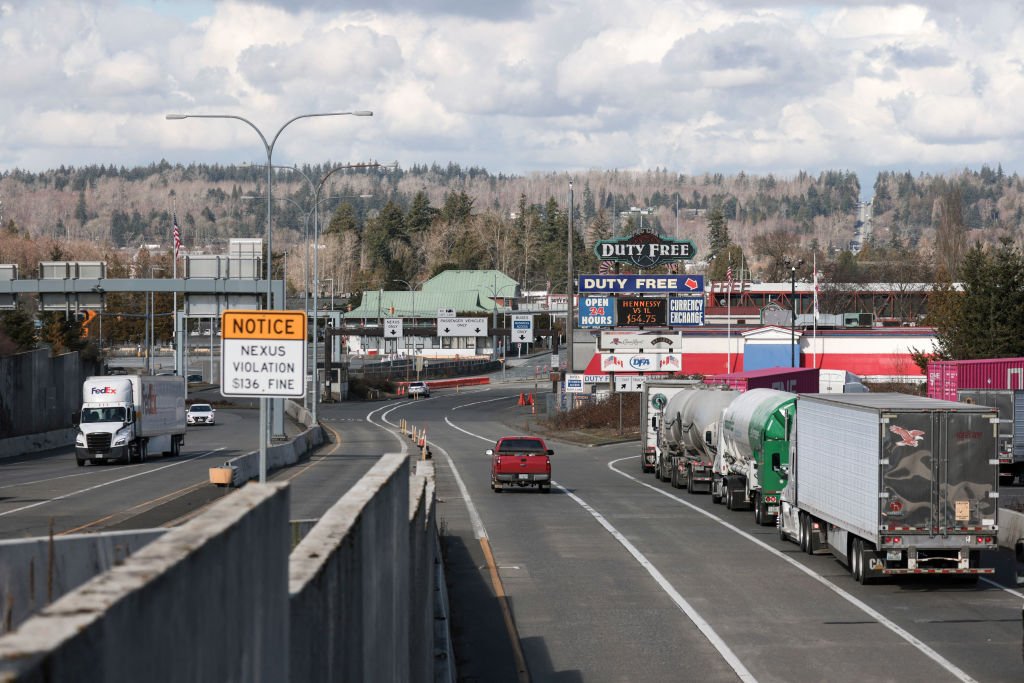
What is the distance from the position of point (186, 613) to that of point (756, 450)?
100 ft

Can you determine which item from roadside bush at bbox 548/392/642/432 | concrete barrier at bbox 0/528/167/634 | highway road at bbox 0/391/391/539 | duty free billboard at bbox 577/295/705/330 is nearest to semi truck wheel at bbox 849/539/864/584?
highway road at bbox 0/391/391/539

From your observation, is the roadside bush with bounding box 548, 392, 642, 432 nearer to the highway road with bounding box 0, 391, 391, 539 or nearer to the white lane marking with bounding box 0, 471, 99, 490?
the highway road with bounding box 0, 391, 391, 539

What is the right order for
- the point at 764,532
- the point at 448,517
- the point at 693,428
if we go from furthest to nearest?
the point at 693,428 → the point at 448,517 → the point at 764,532

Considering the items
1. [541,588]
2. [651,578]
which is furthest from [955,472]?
[541,588]

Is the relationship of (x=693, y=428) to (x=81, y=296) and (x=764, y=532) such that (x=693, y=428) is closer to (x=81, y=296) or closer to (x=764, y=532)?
(x=764, y=532)

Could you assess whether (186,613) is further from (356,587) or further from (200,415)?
(200,415)

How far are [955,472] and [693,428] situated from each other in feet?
60.2

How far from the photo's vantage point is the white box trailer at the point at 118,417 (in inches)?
2015

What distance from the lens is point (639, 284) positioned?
7812cm

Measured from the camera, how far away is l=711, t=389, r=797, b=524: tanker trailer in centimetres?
3139

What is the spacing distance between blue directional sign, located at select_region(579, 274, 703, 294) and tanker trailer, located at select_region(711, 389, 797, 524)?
39155 millimetres

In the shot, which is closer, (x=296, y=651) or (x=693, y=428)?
(x=296, y=651)

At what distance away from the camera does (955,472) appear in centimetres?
2327

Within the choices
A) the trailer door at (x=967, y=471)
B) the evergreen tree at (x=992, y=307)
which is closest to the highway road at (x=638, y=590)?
the trailer door at (x=967, y=471)
